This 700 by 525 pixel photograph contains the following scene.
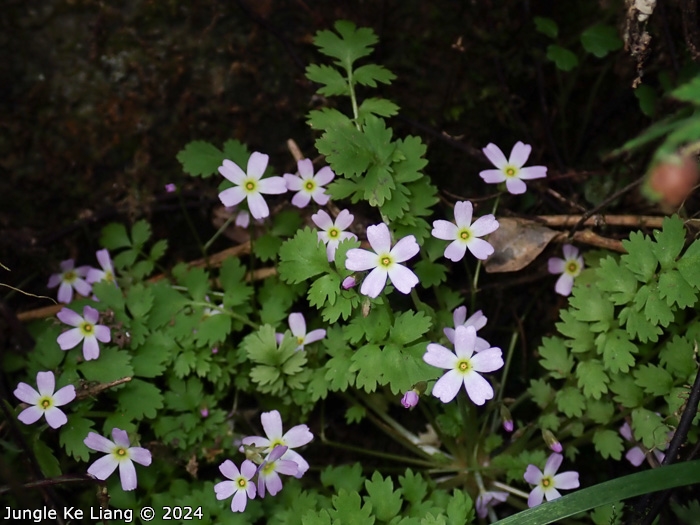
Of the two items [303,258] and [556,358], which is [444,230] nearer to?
[303,258]

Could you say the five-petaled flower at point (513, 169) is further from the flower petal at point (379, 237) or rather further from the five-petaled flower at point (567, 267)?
the flower petal at point (379, 237)

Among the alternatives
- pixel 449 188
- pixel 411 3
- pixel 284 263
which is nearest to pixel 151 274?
pixel 284 263

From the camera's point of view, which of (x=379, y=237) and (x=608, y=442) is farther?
(x=608, y=442)

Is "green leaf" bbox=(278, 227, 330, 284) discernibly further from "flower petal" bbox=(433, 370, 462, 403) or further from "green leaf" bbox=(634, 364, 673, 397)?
"green leaf" bbox=(634, 364, 673, 397)

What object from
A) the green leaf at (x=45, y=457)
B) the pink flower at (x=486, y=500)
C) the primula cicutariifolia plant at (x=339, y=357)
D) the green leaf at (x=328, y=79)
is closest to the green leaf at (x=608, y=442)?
the primula cicutariifolia plant at (x=339, y=357)

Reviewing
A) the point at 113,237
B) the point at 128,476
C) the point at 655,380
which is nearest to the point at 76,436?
the point at 128,476

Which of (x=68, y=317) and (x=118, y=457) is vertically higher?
(x=68, y=317)
